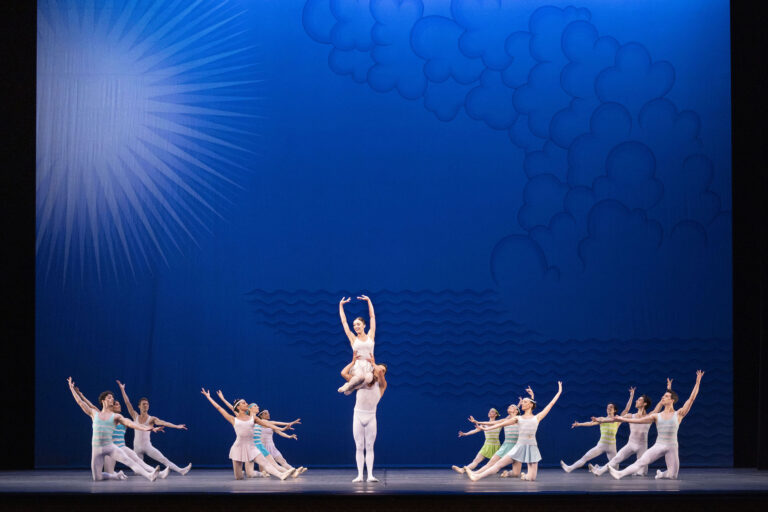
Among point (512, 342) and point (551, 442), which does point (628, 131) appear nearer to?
point (512, 342)

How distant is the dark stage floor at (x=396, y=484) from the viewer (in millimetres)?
8141

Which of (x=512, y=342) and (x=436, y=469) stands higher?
(x=512, y=342)

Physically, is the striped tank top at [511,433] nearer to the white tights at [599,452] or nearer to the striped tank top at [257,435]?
the white tights at [599,452]

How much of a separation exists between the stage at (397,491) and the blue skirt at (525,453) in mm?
233

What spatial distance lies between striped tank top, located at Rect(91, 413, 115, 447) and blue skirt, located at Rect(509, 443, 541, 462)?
4.03 metres

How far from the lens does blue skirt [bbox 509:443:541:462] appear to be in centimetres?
921

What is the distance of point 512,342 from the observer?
11.2 m

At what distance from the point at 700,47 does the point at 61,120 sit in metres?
7.97

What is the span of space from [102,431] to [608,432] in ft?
17.8

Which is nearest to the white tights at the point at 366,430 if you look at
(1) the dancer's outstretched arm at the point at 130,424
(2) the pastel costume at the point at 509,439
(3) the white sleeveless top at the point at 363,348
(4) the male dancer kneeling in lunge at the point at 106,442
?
(3) the white sleeveless top at the point at 363,348

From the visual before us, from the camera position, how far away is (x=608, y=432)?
10305 mm

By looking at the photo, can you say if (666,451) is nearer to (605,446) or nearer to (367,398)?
(605,446)

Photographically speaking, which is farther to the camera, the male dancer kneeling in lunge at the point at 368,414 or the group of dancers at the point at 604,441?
the group of dancers at the point at 604,441

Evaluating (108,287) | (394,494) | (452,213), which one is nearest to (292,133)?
(452,213)
